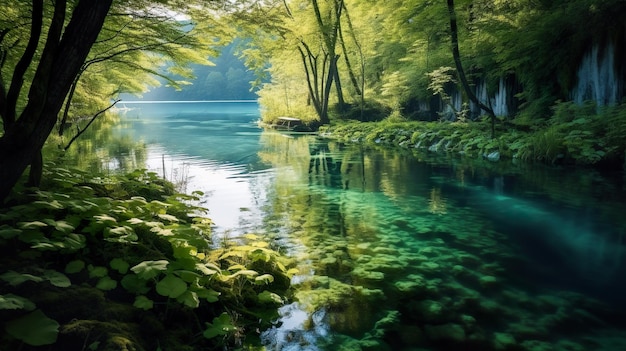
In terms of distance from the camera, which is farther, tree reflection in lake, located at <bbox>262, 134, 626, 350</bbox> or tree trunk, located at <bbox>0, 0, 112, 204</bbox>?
tree reflection in lake, located at <bbox>262, 134, 626, 350</bbox>

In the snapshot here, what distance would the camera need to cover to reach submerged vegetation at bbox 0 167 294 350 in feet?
8.63

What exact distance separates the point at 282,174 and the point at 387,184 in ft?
10.3

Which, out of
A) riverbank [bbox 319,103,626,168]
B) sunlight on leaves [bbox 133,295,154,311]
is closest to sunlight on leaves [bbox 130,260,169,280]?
sunlight on leaves [bbox 133,295,154,311]

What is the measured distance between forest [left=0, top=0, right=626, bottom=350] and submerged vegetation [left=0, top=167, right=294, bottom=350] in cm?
1

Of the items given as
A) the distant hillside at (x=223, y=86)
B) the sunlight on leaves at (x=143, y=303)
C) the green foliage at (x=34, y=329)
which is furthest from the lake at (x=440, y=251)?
the distant hillside at (x=223, y=86)

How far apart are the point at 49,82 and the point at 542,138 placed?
509 inches

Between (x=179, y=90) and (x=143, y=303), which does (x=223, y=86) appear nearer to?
(x=179, y=90)

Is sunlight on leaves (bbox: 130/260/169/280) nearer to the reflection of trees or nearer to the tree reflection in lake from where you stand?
the tree reflection in lake

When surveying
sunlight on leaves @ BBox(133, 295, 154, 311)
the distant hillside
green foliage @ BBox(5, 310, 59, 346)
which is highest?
Result: the distant hillside

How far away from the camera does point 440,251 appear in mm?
5527

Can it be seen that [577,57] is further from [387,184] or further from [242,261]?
[242,261]

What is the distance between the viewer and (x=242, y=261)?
438 cm

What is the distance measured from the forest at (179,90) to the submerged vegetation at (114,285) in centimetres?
1

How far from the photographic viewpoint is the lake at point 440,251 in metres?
3.53
